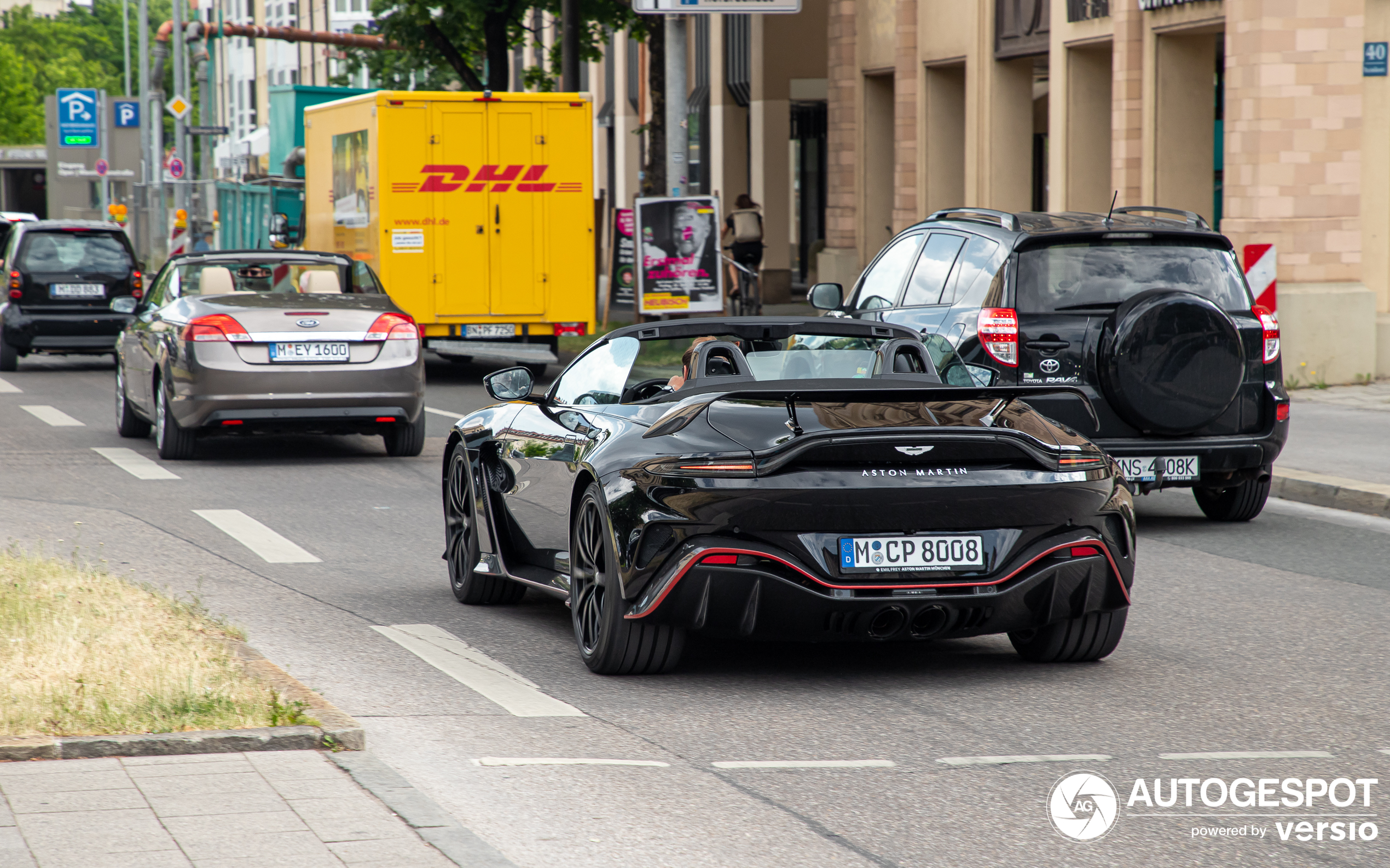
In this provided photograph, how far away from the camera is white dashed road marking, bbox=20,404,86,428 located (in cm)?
1664

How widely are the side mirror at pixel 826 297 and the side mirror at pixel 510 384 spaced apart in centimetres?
405

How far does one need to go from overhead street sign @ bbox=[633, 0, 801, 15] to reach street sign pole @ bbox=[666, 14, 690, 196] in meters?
0.61

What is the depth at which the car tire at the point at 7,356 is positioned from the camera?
76.1 feet

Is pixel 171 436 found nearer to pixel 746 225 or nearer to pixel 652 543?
pixel 652 543

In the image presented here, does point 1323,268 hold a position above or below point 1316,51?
below

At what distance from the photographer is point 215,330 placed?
1348cm

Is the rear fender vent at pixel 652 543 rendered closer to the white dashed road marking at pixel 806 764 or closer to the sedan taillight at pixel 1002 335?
the white dashed road marking at pixel 806 764

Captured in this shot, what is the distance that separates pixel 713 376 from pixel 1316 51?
1360 cm

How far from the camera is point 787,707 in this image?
244 inches

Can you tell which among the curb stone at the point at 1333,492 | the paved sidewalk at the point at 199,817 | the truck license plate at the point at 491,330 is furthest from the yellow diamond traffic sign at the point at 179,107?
the paved sidewalk at the point at 199,817

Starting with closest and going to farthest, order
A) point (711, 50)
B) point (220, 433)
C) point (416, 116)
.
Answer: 1. point (220, 433)
2. point (416, 116)
3. point (711, 50)

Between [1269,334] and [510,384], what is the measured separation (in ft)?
15.8

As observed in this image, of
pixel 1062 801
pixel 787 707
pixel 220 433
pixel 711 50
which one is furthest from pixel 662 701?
pixel 711 50

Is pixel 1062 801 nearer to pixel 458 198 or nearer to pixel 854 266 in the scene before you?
pixel 458 198
